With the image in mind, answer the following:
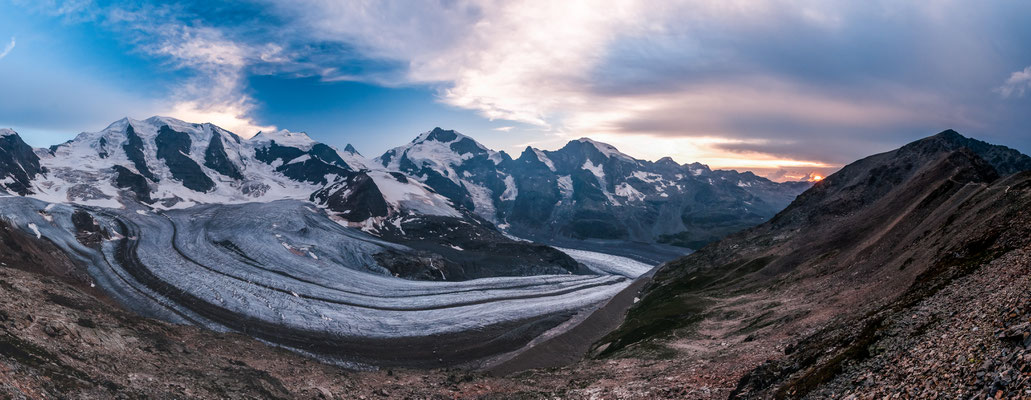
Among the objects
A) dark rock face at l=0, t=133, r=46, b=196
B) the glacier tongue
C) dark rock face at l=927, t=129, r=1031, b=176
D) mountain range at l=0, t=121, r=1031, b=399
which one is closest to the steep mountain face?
mountain range at l=0, t=121, r=1031, b=399

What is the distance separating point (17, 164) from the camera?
17838 centimetres

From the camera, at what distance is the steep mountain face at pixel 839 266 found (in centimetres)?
2733

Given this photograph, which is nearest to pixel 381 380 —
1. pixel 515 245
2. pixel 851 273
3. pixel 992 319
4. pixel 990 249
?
pixel 992 319

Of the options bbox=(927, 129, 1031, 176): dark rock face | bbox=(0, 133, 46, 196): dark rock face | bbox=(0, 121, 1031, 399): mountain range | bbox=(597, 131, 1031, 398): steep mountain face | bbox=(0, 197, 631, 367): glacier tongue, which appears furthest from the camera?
bbox=(0, 133, 46, 196): dark rock face

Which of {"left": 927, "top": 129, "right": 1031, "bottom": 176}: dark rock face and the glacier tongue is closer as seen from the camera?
the glacier tongue

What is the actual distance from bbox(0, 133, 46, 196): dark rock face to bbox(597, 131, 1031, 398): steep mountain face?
692ft

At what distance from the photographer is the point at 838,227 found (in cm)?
8038

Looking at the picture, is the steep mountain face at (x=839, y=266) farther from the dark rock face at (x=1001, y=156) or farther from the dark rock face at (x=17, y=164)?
the dark rock face at (x=17, y=164)

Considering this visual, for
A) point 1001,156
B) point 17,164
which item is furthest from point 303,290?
point 1001,156

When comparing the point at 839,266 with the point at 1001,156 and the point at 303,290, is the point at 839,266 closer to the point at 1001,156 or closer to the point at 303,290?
the point at 303,290

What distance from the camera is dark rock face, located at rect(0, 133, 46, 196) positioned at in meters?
166

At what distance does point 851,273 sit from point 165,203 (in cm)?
23076

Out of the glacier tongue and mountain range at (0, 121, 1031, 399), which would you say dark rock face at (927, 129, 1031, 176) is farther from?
the glacier tongue

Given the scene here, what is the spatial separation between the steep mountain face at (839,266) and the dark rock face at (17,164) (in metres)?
211
